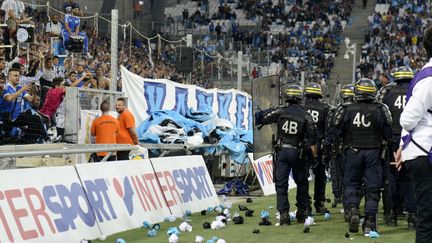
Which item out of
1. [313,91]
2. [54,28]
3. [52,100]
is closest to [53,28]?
[54,28]

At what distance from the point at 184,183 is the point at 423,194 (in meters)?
7.44

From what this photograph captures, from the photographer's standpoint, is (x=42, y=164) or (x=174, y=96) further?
(x=174, y=96)

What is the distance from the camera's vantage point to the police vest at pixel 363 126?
11805 millimetres

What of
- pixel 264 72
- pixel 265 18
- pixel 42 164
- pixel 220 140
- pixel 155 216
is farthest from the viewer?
pixel 265 18

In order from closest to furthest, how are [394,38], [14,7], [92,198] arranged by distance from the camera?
1. [92,198]
2. [14,7]
3. [394,38]

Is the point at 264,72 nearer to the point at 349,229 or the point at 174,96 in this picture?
the point at 174,96

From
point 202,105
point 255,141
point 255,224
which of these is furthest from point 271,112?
point 202,105

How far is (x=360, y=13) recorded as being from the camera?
54.6 meters

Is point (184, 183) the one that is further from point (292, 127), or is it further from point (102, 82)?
point (102, 82)

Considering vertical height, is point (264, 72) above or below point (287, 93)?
below

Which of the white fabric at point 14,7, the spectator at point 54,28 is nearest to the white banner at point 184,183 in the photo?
the white fabric at point 14,7

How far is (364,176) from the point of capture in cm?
1186

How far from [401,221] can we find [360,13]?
139 ft

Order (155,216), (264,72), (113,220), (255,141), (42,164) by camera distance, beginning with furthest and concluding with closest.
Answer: (264,72)
(255,141)
(42,164)
(155,216)
(113,220)
